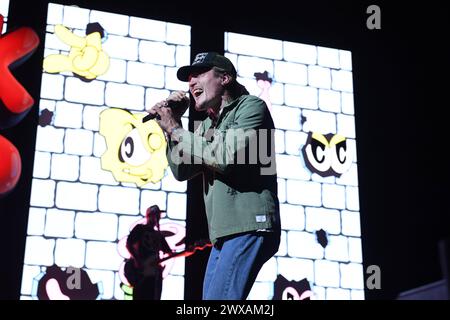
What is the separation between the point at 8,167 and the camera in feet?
11.5

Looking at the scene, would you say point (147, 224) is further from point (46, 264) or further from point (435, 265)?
point (435, 265)

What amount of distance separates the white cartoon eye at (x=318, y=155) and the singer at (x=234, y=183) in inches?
91.6

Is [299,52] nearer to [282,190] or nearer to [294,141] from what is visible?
[294,141]

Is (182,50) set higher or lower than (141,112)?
higher

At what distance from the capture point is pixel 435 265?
15.3ft

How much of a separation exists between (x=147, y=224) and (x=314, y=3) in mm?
1995

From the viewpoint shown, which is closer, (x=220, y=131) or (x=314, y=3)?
(x=220, y=131)

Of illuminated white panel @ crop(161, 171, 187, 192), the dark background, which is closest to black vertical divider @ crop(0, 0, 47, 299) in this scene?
the dark background

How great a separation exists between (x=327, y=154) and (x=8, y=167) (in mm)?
2006

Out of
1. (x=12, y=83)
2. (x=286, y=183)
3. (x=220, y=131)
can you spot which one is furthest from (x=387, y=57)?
(x=220, y=131)

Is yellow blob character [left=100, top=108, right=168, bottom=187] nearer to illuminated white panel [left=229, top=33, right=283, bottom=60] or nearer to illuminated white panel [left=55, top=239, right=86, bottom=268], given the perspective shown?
illuminated white panel [left=55, top=239, right=86, bottom=268]

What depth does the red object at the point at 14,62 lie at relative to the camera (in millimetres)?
3639

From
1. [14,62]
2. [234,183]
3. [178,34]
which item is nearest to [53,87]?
[14,62]

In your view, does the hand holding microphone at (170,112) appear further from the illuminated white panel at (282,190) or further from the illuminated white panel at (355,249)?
the illuminated white panel at (355,249)
